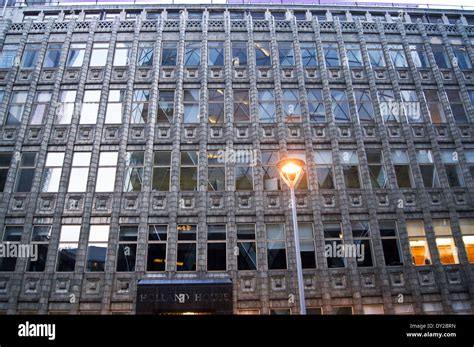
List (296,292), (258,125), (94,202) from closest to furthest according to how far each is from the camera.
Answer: (296,292) → (94,202) → (258,125)

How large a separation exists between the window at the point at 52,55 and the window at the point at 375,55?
2139cm

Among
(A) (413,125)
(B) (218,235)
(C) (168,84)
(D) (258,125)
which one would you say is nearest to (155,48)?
(C) (168,84)

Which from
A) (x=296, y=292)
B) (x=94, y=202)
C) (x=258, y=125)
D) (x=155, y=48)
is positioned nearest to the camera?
(x=296, y=292)

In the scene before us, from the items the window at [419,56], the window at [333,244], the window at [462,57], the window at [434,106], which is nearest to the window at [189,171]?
the window at [333,244]

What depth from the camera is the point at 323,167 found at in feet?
73.8

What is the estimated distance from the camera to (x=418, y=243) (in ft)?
68.9

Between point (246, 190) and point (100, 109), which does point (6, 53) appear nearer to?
point (100, 109)

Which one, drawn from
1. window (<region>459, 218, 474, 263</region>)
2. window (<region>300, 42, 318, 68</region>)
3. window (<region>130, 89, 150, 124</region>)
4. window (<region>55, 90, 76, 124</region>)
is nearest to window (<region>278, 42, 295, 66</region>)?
window (<region>300, 42, 318, 68</region>)

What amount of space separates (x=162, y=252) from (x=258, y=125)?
9579 millimetres

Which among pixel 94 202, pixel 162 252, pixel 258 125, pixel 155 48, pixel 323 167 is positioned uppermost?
pixel 155 48

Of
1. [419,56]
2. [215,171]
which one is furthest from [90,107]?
[419,56]

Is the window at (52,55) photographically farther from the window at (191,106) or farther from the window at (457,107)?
the window at (457,107)

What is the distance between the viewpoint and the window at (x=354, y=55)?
25.5 meters

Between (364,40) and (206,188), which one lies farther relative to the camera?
(364,40)
